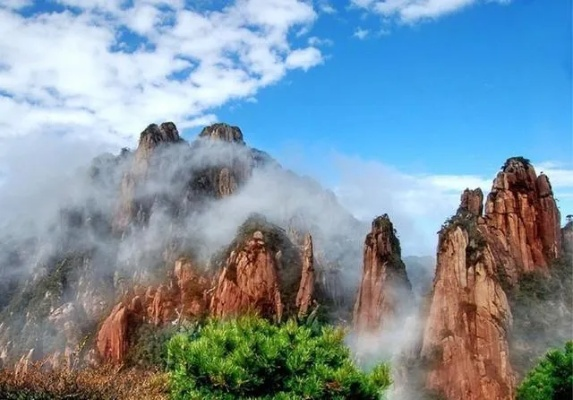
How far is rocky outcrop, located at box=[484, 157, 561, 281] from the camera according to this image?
58.1m

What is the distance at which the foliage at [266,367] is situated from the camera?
1842 centimetres

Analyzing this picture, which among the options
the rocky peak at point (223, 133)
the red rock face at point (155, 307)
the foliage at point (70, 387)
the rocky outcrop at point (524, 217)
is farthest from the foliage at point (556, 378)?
the rocky peak at point (223, 133)

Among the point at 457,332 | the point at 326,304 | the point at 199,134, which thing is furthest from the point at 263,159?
the point at 457,332

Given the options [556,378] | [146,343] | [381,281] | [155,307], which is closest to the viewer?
[556,378]

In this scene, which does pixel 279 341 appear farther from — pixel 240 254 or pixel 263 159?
pixel 263 159

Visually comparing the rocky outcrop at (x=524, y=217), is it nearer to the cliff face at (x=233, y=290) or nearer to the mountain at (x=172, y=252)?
the cliff face at (x=233, y=290)

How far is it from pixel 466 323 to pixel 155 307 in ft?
215

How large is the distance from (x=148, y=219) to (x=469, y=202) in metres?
82.4

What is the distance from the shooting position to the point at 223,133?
13662 cm

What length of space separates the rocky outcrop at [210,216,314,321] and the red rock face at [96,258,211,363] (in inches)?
297

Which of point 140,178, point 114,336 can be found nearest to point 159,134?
point 140,178

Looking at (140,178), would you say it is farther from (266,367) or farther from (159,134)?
(266,367)

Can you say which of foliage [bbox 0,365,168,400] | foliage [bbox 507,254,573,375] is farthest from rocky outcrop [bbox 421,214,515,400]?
foliage [bbox 0,365,168,400]

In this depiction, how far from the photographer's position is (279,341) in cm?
1952
